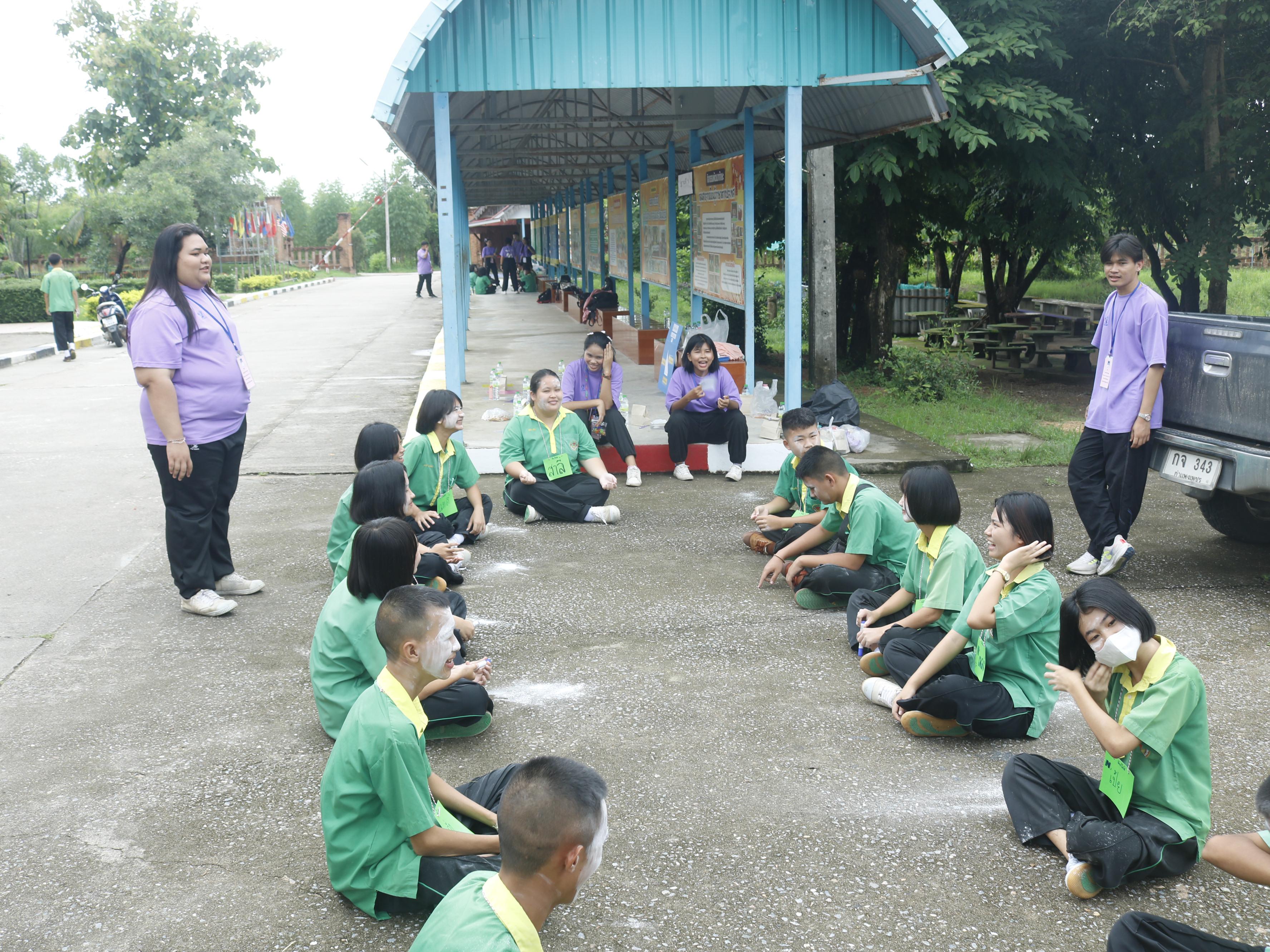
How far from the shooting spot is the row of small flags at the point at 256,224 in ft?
150

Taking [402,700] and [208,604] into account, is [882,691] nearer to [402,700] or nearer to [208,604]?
[402,700]

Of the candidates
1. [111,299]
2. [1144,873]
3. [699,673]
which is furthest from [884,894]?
[111,299]

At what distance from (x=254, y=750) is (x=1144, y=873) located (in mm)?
2947

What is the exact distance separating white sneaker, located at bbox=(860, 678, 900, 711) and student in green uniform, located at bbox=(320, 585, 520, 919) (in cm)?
184

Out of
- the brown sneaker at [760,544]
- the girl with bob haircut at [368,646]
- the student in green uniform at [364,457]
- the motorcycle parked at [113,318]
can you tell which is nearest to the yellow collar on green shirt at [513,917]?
the girl with bob haircut at [368,646]

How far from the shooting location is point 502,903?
213cm

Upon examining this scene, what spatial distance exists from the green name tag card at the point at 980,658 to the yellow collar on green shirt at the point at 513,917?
227cm

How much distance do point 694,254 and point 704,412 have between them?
12.4ft

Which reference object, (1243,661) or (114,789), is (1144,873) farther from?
(114,789)

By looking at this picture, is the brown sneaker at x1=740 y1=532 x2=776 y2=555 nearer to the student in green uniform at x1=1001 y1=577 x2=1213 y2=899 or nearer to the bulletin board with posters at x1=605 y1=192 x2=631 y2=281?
the student in green uniform at x1=1001 y1=577 x2=1213 y2=899

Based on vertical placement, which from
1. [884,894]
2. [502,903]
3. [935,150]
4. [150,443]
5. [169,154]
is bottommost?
[884,894]

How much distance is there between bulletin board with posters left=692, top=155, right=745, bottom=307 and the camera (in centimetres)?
1002

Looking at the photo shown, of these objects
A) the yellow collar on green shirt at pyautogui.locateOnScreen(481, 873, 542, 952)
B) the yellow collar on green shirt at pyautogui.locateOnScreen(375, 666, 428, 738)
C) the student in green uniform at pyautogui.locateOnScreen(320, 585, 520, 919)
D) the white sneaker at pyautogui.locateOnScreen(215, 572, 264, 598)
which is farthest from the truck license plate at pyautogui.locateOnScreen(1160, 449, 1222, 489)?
the white sneaker at pyautogui.locateOnScreen(215, 572, 264, 598)

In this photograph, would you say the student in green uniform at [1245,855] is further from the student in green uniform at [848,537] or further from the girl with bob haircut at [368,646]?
the student in green uniform at [848,537]
